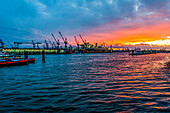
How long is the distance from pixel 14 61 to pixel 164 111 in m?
46.3

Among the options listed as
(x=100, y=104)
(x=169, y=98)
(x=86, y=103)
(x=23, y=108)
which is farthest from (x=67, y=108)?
(x=169, y=98)

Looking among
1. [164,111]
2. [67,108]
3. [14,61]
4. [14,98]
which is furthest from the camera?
[14,61]

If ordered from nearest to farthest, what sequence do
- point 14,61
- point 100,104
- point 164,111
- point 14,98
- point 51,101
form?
point 164,111 → point 100,104 → point 51,101 → point 14,98 → point 14,61

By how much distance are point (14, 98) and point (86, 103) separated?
6.70m

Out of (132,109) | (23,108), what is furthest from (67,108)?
(132,109)

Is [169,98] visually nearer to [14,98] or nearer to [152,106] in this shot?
[152,106]

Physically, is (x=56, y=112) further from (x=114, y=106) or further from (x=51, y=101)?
(x=114, y=106)

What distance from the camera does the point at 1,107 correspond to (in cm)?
966

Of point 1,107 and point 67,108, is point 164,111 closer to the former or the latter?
point 67,108

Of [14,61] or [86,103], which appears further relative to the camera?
[14,61]

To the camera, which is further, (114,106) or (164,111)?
(114,106)

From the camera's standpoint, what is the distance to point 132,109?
8789mm

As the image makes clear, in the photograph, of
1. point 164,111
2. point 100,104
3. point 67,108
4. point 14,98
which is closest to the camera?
point 164,111

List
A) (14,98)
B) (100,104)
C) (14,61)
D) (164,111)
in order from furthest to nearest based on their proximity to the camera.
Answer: (14,61) < (14,98) < (100,104) < (164,111)
